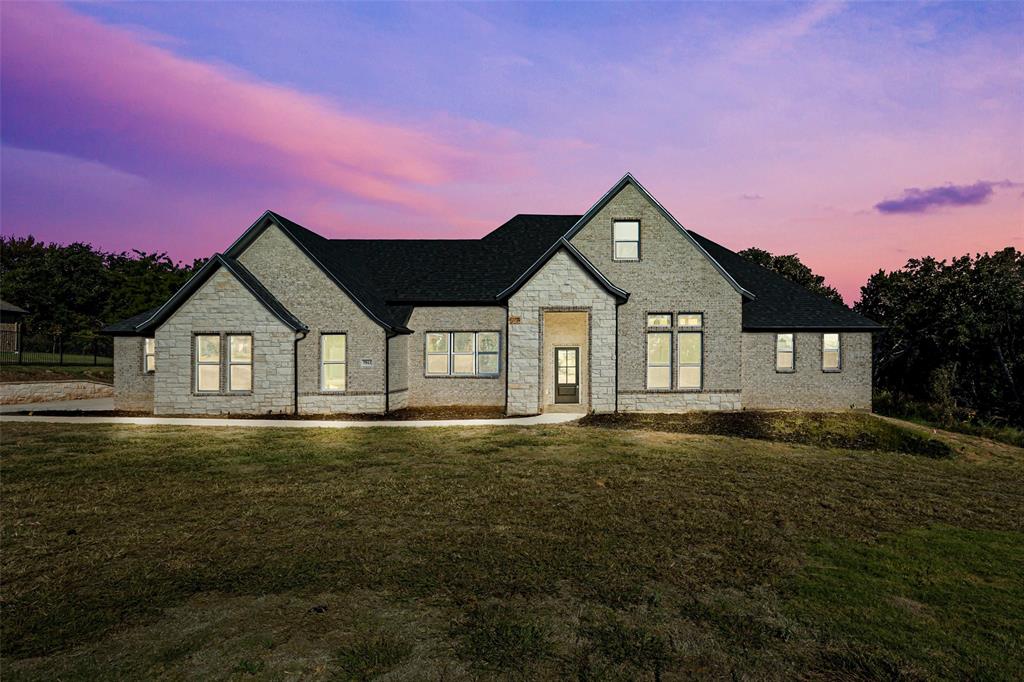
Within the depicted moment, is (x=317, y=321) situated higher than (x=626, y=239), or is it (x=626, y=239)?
(x=626, y=239)

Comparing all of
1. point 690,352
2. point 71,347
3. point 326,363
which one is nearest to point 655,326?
point 690,352

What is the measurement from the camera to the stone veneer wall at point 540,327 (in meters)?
20.1

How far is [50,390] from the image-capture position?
25359mm

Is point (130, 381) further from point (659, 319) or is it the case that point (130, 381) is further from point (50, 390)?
point (659, 319)

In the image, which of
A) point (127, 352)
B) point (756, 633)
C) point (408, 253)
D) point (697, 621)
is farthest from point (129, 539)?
point (408, 253)

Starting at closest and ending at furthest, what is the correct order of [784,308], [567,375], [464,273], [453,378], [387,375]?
1. [387,375]
2. [453,378]
3. [784,308]
4. [567,375]
5. [464,273]

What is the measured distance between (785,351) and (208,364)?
22.4 m

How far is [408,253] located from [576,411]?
11677mm

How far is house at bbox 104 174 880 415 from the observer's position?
1995 cm

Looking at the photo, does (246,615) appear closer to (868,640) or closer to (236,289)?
(868,640)

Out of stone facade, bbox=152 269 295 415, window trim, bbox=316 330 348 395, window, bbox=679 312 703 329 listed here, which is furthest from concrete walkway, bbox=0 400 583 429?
window, bbox=679 312 703 329

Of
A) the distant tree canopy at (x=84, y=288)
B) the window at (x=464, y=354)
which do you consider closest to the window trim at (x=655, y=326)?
the window at (x=464, y=354)

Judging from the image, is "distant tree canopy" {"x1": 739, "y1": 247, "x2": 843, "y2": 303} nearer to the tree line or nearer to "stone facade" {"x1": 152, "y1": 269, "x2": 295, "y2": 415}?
the tree line

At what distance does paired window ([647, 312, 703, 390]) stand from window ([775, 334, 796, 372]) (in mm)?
3770
